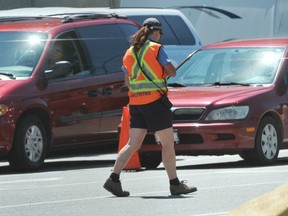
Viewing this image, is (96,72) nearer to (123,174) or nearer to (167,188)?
(123,174)

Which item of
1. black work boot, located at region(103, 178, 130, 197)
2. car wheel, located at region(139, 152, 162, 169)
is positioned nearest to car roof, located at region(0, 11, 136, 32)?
car wheel, located at region(139, 152, 162, 169)

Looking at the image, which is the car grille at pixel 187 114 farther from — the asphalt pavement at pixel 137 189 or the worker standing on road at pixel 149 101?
the worker standing on road at pixel 149 101

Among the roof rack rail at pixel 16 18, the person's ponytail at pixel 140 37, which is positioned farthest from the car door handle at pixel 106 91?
the person's ponytail at pixel 140 37

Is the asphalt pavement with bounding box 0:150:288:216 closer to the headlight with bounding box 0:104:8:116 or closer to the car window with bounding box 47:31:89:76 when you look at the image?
the headlight with bounding box 0:104:8:116

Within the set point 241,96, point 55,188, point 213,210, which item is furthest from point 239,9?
point 213,210

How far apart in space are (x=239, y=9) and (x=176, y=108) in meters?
9.44

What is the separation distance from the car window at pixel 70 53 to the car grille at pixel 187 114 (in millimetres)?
1979

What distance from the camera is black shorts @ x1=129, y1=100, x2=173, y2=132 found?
11.5 m

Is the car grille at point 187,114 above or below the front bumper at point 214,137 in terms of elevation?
above

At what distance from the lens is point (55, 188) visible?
40.6ft

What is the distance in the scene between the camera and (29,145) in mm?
14938

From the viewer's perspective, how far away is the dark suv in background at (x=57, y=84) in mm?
14828

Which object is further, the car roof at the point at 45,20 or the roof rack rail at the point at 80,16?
the roof rack rail at the point at 80,16

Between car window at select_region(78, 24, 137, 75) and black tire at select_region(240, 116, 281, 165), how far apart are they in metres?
2.77
